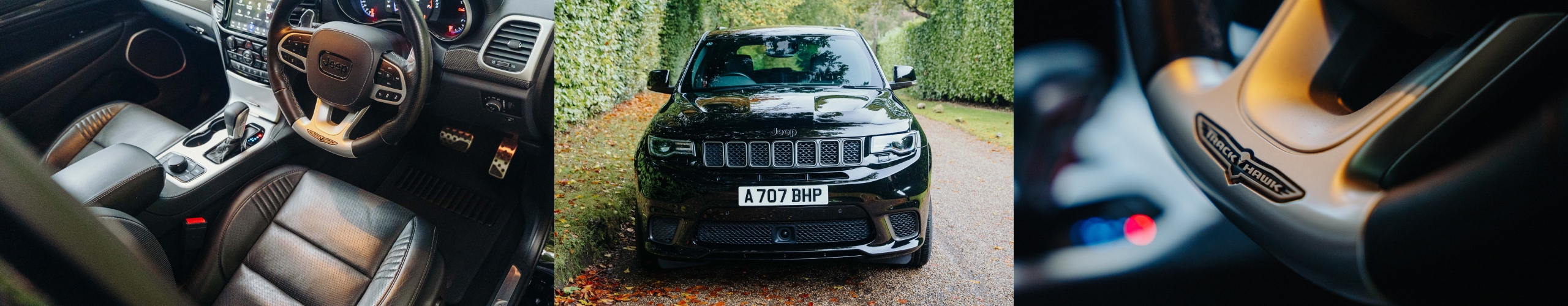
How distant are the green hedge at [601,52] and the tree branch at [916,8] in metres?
0.79

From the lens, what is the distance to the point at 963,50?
209 cm

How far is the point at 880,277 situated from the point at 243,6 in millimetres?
1734

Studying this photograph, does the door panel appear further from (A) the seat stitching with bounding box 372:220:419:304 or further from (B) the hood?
(B) the hood

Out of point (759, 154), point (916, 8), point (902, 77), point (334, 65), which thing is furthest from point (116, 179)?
point (916, 8)

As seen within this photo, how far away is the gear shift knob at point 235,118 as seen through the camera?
4.94ft

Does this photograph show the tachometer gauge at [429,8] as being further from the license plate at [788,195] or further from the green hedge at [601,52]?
the license plate at [788,195]

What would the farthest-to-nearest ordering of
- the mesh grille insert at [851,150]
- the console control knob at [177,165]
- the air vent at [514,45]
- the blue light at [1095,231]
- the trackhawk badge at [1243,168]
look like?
the blue light at [1095,231], the mesh grille insert at [851,150], the air vent at [514,45], the trackhawk badge at [1243,168], the console control knob at [177,165]

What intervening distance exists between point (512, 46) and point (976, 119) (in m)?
1.33

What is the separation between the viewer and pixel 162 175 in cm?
145

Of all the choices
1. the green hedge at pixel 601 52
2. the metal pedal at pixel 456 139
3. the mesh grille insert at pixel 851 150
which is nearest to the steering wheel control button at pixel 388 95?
the metal pedal at pixel 456 139

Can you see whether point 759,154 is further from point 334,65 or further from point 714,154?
point 334,65

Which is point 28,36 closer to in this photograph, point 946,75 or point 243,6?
point 243,6

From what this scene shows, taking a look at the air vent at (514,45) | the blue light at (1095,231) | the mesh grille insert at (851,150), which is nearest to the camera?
the air vent at (514,45)

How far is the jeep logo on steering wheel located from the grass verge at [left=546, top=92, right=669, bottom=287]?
0.60 m
